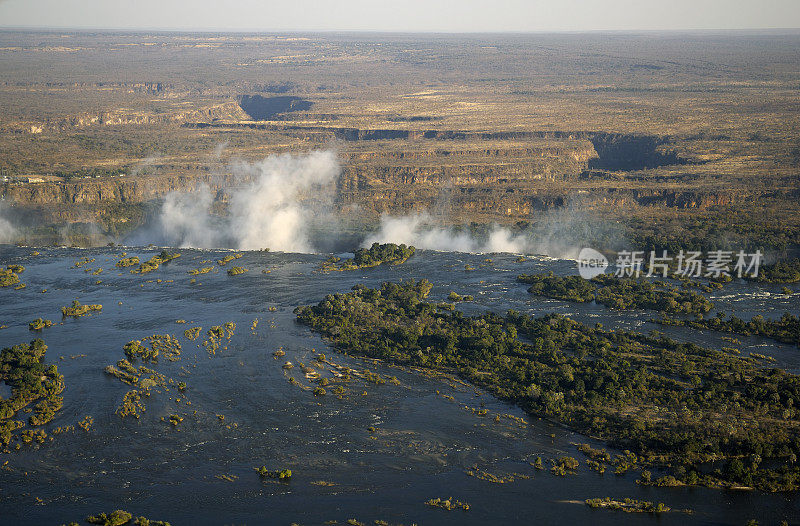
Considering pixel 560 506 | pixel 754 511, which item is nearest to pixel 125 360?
pixel 560 506

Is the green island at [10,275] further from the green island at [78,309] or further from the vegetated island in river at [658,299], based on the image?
the vegetated island in river at [658,299]

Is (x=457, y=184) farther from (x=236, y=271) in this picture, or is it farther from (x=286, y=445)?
(x=286, y=445)

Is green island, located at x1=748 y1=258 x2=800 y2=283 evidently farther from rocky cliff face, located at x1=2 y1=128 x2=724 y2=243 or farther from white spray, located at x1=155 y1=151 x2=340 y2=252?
white spray, located at x1=155 y1=151 x2=340 y2=252

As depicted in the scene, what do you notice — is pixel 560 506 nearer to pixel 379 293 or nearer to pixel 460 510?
pixel 460 510

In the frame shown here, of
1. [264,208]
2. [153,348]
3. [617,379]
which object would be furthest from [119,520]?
[264,208]

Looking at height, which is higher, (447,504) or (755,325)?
(755,325)
